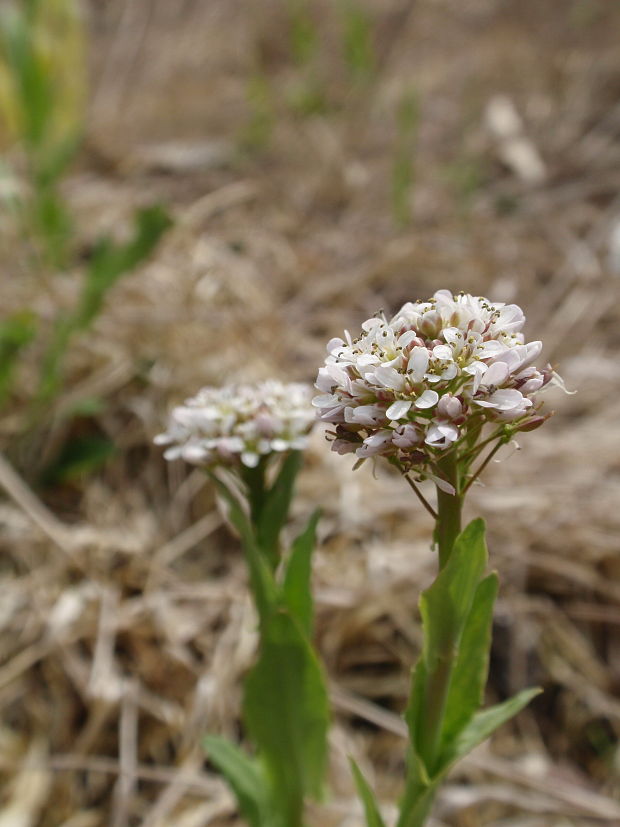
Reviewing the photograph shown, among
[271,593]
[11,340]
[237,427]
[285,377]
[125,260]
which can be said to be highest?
[125,260]

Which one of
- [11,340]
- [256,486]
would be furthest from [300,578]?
[11,340]

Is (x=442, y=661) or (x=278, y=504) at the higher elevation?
(x=278, y=504)

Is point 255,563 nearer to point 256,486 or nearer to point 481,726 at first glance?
point 256,486

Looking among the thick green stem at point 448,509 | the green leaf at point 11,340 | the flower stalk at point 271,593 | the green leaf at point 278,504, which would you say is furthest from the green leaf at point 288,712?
the green leaf at point 11,340

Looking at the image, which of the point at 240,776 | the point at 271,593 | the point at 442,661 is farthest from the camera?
the point at 240,776

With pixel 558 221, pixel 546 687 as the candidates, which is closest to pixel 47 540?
pixel 546 687

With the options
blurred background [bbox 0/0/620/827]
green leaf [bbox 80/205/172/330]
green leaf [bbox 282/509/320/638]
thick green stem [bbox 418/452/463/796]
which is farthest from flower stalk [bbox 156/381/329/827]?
green leaf [bbox 80/205/172/330]

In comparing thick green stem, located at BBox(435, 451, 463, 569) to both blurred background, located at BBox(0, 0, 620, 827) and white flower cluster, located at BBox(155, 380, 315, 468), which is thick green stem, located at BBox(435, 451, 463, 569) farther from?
white flower cluster, located at BBox(155, 380, 315, 468)
